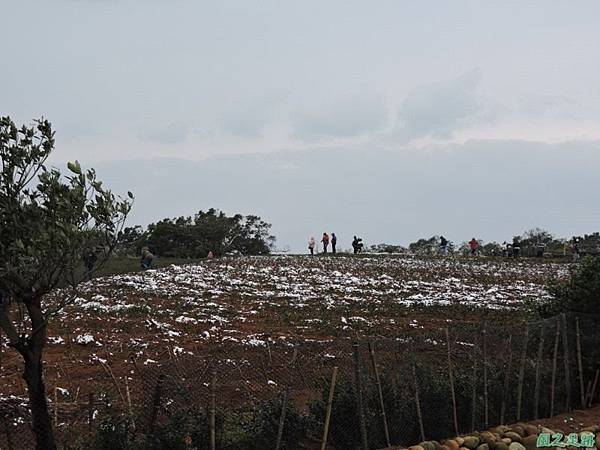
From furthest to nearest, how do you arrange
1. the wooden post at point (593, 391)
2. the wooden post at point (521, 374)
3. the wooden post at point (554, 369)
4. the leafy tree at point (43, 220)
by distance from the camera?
the wooden post at point (593, 391) < the wooden post at point (554, 369) < the wooden post at point (521, 374) < the leafy tree at point (43, 220)

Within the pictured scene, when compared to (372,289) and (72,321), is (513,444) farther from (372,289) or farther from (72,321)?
(372,289)

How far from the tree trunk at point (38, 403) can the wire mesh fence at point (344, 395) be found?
326 mm

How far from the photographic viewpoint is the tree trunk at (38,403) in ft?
26.7

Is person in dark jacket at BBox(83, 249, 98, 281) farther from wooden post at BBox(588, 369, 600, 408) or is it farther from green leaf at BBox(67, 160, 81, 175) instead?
wooden post at BBox(588, 369, 600, 408)

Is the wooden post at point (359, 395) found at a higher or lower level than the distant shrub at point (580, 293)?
lower

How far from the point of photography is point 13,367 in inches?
578

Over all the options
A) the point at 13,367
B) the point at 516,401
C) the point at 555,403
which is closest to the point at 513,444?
the point at 516,401

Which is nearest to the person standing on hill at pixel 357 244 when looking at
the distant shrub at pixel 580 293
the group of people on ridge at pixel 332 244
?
the group of people on ridge at pixel 332 244

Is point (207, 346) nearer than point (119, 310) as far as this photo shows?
Yes

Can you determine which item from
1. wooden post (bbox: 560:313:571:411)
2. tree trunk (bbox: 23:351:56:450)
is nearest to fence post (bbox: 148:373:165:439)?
tree trunk (bbox: 23:351:56:450)

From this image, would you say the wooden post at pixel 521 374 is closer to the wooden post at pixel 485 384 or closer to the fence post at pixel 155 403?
the wooden post at pixel 485 384

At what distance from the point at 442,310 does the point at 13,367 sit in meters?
13.1

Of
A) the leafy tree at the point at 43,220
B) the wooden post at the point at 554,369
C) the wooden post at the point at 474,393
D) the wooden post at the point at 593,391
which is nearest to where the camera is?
the leafy tree at the point at 43,220

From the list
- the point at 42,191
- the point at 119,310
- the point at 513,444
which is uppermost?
the point at 42,191
